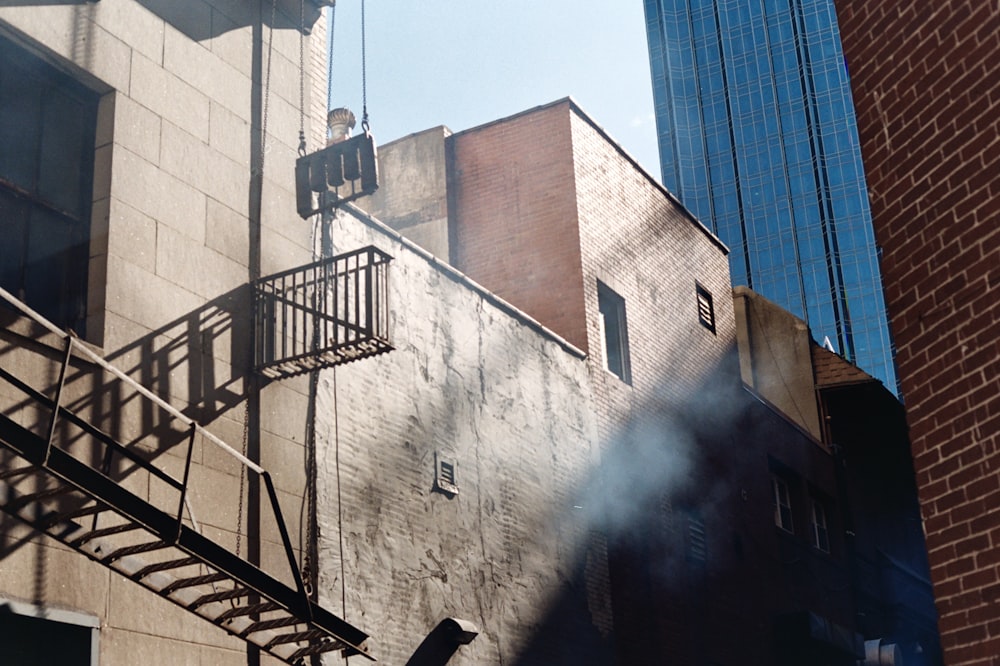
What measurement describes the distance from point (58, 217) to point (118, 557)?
3033 millimetres

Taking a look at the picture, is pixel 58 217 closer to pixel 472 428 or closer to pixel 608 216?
pixel 472 428

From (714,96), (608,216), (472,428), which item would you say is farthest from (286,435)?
(714,96)

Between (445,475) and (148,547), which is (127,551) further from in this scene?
(445,475)

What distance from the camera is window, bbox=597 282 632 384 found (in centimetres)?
1866

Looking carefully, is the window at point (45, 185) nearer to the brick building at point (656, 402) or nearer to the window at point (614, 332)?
the brick building at point (656, 402)

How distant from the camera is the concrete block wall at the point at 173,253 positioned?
9281mm

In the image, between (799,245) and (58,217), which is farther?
(799,245)

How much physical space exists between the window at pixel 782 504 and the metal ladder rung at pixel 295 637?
13.8 metres

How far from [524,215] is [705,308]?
4728mm

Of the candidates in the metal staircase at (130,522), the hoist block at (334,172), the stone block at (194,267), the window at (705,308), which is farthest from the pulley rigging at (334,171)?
the window at (705,308)

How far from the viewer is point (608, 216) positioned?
63.5 feet

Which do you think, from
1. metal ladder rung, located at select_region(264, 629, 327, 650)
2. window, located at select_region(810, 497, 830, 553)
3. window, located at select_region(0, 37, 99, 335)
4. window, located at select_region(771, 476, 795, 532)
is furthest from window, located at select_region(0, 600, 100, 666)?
window, located at select_region(810, 497, 830, 553)

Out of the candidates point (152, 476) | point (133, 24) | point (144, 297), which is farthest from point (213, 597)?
point (133, 24)

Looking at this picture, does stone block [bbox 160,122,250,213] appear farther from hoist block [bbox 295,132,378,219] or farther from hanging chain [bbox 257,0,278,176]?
hoist block [bbox 295,132,378,219]
